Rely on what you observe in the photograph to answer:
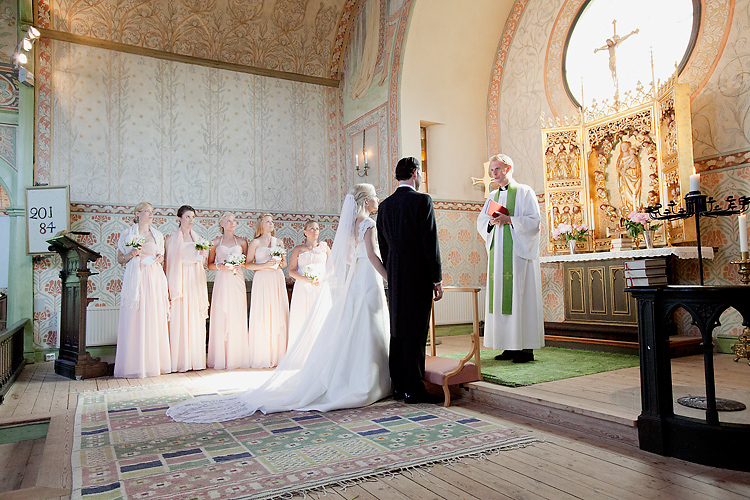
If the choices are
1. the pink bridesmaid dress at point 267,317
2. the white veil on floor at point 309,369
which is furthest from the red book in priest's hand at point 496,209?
the pink bridesmaid dress at point 267,317

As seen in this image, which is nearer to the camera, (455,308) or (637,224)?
(637,224)

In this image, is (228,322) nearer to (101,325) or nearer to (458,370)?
(101,325)

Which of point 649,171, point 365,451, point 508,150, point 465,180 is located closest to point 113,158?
point 465,180

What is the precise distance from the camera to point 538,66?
26.0 ft

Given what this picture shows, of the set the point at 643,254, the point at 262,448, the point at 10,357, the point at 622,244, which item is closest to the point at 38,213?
the point at 10,357

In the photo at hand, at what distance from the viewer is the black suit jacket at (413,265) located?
4141 millimetres

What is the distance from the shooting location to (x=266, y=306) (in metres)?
6.71

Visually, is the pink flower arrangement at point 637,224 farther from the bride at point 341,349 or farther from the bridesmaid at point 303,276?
the bridesmaid at point 303,276

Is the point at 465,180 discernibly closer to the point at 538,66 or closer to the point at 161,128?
the point at 538,66

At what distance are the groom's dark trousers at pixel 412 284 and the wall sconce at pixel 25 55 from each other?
18.6 ft

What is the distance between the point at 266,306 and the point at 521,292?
3272 mm

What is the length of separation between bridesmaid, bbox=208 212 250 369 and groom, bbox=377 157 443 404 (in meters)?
3.00

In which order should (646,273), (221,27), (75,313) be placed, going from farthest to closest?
(221,27)
(75,313)
(646,273)

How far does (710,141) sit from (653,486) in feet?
15.4
